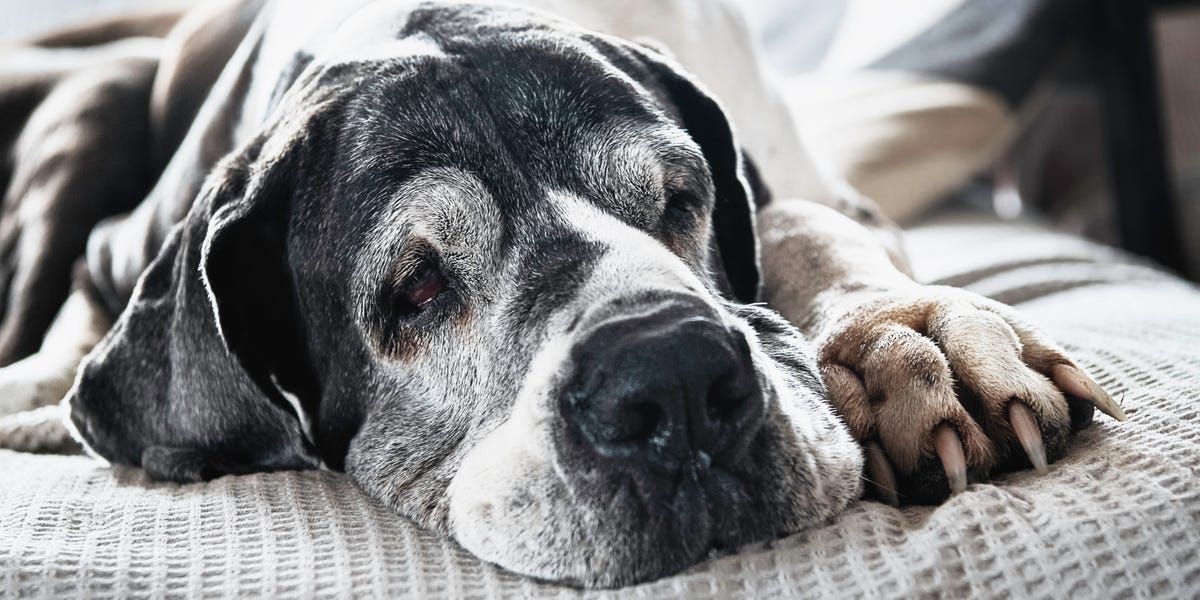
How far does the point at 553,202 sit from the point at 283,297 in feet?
1.54

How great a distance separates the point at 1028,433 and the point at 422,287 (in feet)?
2.69

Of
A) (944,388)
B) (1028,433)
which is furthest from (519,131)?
(1028,433)

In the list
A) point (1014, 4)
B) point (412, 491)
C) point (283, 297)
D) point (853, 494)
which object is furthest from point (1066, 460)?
point (1014, 4)

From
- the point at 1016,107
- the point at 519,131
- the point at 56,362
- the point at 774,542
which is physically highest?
the point at 519,131

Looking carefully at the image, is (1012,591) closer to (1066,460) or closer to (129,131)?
(1066,460)

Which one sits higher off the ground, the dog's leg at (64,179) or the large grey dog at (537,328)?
the large grey dog at (537,328)

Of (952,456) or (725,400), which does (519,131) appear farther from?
(952,456)

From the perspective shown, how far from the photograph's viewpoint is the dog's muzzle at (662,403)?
1.24 meters

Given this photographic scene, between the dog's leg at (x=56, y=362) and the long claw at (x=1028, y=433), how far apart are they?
5.72 feet

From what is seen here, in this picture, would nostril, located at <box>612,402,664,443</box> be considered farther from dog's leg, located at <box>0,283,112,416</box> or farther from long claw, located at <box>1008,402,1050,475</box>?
dog's leg, located at <box>0,283,112,416</box>

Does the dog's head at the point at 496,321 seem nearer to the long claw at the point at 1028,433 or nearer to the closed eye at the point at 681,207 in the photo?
the closed eye at the point at 681,207

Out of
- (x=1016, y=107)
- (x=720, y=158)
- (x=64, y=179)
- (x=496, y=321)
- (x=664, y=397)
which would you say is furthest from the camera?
(x=1016, y=107)

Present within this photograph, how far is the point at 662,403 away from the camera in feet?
4.04

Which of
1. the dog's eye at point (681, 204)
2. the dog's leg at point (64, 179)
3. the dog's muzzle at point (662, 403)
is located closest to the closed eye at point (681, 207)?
the dog's eye at point (681, 204)
